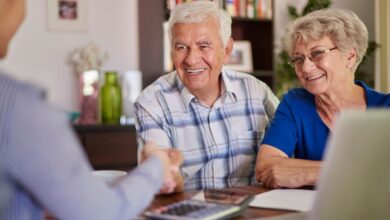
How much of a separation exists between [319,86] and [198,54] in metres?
0.50

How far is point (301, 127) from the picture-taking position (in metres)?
2.10

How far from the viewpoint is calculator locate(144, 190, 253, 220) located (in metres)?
1.17

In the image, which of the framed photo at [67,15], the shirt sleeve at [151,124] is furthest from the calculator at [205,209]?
the framed photo at [67,15]

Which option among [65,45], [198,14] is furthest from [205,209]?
[65,45]

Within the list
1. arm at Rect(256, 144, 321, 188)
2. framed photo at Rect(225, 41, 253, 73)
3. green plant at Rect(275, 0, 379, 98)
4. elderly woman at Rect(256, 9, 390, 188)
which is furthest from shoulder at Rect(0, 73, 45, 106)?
green plant at Rect(275, 0, 379, 98)

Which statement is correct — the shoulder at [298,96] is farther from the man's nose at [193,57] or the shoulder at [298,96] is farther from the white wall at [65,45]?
the white wall at [65,45]

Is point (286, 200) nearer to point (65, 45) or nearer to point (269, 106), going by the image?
point (269, 106)

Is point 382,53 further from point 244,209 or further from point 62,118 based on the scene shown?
point 62,118

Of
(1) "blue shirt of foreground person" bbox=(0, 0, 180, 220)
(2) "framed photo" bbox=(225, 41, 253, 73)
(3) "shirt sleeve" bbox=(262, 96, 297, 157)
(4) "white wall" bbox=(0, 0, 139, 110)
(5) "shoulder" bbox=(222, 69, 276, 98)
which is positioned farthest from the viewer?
(2) "framed photo" bbox=(225, 41, 253, 73)

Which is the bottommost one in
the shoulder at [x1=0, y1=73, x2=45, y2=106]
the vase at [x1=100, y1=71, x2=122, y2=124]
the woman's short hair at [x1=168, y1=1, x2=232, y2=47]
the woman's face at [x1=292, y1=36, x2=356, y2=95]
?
the vase at [x1=100, y1=71, x2=122, y2=124]

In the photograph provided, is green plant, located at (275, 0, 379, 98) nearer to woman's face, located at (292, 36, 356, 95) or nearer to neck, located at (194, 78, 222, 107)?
neck, located at (194, 78, 222, 107)

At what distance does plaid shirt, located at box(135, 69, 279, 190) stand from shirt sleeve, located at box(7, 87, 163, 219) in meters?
1.17

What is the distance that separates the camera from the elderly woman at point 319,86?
204cm

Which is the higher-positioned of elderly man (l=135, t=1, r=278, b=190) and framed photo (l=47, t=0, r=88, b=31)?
framed photo (l=47, t=0, r=88, b=31)
